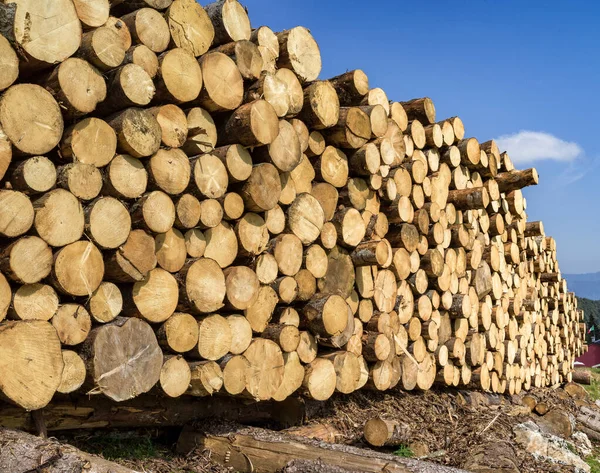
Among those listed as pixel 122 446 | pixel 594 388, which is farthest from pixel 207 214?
pixel 594 388

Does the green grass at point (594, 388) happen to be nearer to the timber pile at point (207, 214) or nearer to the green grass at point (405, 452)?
the timber pile at point (207, 214)

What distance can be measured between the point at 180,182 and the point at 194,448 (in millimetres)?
2013

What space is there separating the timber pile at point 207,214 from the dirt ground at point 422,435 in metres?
0.25

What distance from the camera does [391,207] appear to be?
588cm

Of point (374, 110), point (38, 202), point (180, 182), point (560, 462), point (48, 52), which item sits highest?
point (374, 110)

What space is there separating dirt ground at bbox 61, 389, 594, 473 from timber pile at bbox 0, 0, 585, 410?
9.8 inches

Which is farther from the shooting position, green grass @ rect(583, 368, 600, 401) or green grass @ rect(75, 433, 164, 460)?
green grass @ rect(583, 368, 600, 401)

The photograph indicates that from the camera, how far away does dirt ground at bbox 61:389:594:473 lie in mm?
4363

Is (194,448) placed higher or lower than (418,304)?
lower

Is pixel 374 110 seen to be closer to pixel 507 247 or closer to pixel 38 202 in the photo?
pixel 38 202

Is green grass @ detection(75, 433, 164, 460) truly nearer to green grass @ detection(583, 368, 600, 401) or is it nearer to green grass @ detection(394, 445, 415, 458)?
green grass @ detection(394, 445, 415, 458)

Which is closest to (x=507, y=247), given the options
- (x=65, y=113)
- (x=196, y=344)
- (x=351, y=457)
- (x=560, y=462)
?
(x=560, y=462)

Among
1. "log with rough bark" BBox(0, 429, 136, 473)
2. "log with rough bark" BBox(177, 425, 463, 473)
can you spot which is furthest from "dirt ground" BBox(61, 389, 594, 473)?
"log with rough bark" BBox(0, 429, 136, 473)

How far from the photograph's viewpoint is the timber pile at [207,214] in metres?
3.16
